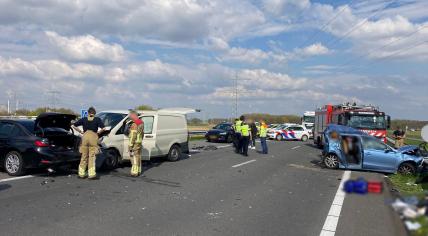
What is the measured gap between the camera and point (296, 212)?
25.5 ft

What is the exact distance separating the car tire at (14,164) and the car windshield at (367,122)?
17290mm

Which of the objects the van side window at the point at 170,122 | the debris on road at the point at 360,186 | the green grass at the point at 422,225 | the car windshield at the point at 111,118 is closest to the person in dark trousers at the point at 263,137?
the van side window at the point at 170,122

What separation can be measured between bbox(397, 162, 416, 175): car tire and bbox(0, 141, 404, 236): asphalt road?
3.89 metres

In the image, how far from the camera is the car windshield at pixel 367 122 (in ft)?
76.0

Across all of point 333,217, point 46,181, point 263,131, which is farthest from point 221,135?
A: point 333,217

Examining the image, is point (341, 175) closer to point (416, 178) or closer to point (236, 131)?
point (416, 178)

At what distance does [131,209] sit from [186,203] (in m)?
1.17

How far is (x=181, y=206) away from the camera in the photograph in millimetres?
7980

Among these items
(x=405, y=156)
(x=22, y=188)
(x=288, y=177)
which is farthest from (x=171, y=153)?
(x=405, y=156)

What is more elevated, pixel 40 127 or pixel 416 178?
pixel 40 127

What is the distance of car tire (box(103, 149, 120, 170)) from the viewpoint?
12.8m

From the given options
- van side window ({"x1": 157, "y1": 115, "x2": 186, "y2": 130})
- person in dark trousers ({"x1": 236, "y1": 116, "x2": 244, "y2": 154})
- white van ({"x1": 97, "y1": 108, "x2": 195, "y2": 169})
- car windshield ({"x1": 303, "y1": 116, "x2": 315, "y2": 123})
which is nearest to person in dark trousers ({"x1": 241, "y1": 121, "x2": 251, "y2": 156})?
person in dark trousers ({"x1": 236, "y1": 116, "x2": 244, "y2": 154})

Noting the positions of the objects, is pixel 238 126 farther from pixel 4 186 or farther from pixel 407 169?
pixel 4 186

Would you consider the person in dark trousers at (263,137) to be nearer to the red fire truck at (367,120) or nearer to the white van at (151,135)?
the red fire truck at (367,120)
